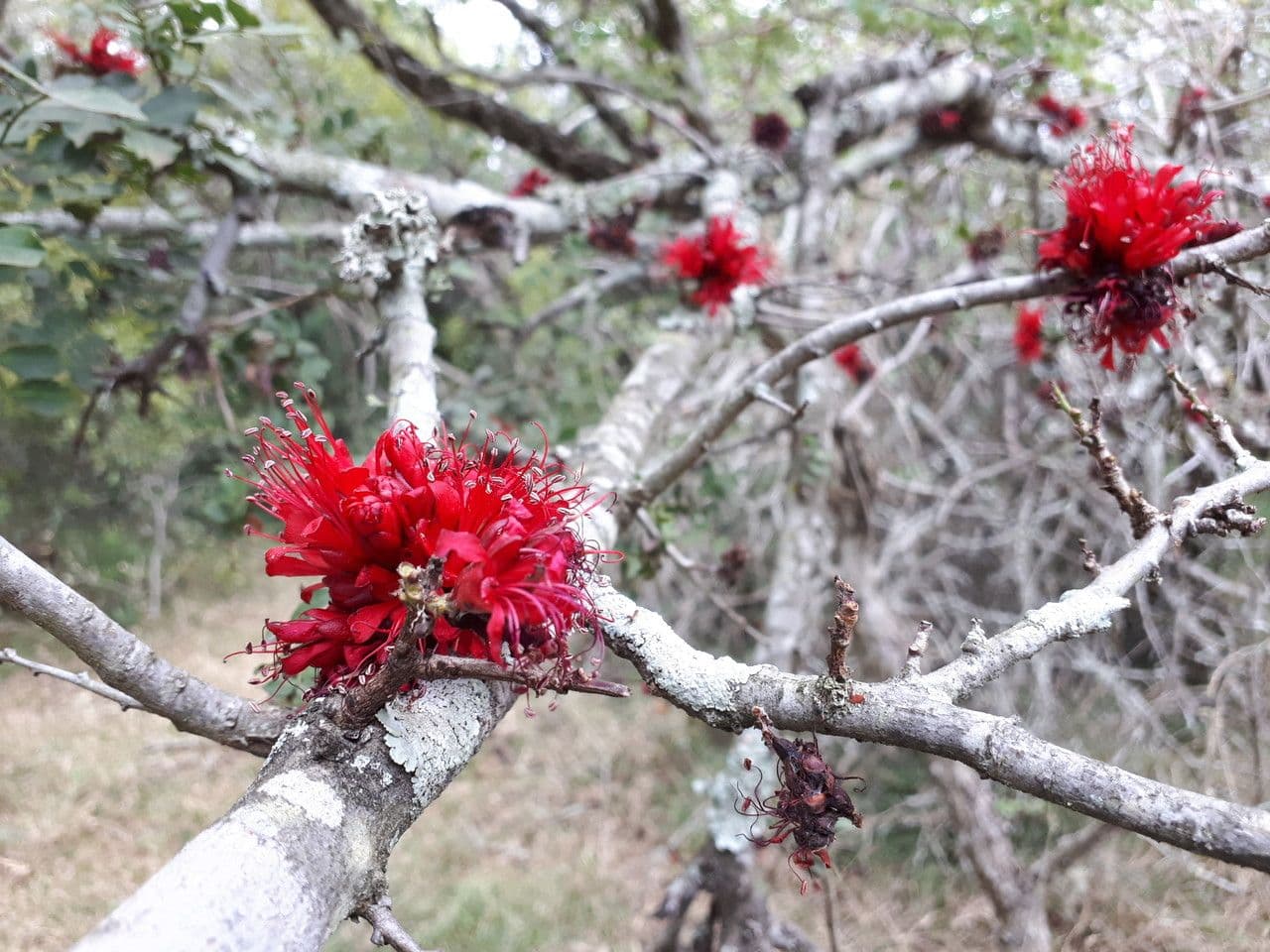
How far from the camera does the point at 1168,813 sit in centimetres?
60

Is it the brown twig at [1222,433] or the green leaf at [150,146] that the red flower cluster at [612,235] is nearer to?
the green leaf at [150,146]

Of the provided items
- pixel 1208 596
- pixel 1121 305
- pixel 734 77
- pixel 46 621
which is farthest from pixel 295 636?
Answer: pixel 734 77

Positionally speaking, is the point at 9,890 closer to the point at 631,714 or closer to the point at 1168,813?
the point at 1168,813

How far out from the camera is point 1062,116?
3.12 m

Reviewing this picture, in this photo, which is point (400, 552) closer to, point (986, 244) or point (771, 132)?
point (986, 244)

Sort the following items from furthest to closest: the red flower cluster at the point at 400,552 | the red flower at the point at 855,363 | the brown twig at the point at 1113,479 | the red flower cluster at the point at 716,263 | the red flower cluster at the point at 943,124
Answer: the red flower cluster at the point at 943,124, the red flower at the point at 855,363, the red flower cluster at the point at 716,263, the brown twig at the point at 1113,479, the red flower cluster at the point at 400,552

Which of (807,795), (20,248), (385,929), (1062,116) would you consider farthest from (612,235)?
(385,929)

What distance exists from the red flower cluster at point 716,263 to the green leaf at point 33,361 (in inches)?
56.0

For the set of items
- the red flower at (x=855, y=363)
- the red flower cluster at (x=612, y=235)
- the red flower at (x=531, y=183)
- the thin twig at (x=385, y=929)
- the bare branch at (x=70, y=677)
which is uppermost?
the red flower at (x=531, y=183)

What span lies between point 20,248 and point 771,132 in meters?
2.43

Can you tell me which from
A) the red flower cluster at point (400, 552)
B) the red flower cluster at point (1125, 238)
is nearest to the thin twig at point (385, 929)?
the red flower cluster at point (400, 552)

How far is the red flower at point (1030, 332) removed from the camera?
109 inches

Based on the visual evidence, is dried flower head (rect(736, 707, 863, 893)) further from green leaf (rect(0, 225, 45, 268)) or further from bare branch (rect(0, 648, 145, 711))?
green leaf (rect(0, 225, 45, 268))

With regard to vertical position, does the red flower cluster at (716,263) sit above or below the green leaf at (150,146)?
above
